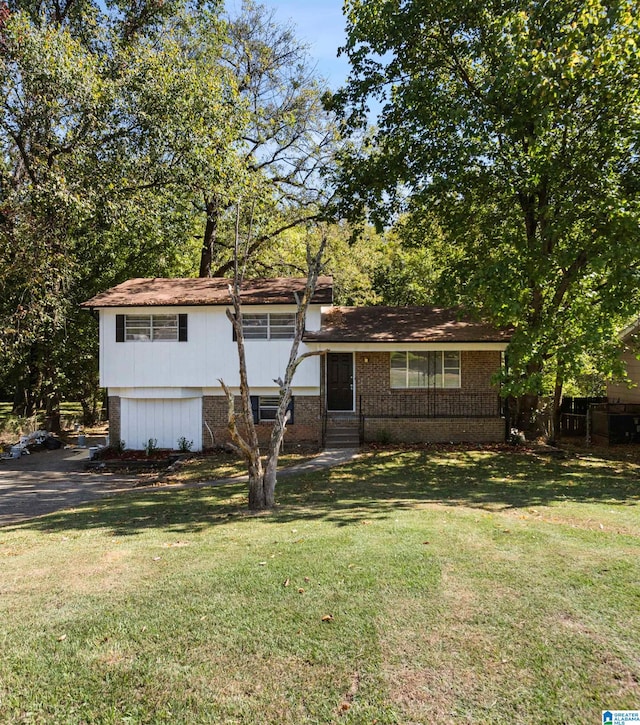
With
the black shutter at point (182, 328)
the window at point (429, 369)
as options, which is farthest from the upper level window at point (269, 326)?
the window at point (429, 369)

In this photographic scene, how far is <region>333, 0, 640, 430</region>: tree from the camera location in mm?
12734

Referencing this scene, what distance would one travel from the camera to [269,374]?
18.7 meters

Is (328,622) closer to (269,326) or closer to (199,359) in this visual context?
(269,326)

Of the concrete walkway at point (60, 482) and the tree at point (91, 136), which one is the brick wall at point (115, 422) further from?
the tree at point (91, 136)

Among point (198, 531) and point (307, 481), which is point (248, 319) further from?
point (198, 531)

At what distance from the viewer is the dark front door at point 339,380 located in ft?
62.7

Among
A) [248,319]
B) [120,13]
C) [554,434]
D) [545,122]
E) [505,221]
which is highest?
[120,13]

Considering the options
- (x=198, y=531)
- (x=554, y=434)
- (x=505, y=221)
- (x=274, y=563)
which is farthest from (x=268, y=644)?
(x=554, y=434)

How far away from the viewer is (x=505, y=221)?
18156 mm

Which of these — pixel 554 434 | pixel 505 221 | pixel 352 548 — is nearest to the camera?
pixel 352 548

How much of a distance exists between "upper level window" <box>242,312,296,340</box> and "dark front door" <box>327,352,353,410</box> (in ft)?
5.99

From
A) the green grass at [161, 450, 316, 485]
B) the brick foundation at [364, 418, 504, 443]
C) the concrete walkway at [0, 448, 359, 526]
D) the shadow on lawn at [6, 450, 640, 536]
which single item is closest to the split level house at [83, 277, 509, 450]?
the brick foundation at [364, 418, 504, 443]

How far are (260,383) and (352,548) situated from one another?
1274 centimetres

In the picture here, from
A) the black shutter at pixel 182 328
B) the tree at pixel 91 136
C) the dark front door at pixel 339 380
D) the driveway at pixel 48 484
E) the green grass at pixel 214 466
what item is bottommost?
the driveway at pixel 48 484
